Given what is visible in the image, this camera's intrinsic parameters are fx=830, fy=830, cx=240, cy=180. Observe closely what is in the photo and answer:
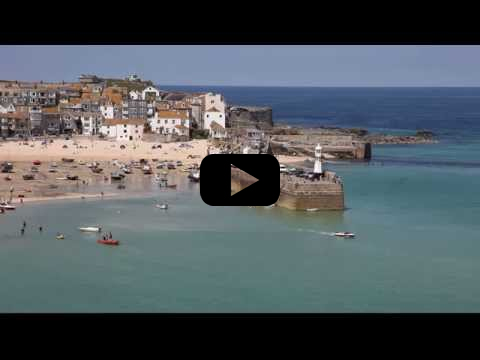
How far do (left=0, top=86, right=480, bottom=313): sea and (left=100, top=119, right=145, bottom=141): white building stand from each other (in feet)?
10.2

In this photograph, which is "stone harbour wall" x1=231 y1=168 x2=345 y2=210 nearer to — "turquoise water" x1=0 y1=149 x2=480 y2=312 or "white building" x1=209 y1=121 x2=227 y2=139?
"turquoise water" x1=0 y1=149 x2=480 y2=312

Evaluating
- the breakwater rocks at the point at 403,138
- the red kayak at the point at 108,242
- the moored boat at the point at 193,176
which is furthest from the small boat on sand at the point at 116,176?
the breakwater rocks at the point at 403,138

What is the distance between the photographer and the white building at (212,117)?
1371 cm

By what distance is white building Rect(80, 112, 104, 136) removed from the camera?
13.4 meters

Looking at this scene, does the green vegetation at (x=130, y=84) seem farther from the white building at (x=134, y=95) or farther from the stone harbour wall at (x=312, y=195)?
the stone harbour wall at (x=312, y=195)

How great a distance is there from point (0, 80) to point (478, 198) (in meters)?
9.19

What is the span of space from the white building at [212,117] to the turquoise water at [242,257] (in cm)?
397

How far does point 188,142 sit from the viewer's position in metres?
12.8

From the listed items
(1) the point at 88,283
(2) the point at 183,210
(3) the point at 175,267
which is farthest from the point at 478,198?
(1) the point at 88,283

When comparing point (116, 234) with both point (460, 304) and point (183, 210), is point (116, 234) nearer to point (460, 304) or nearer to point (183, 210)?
point (183, 210)
